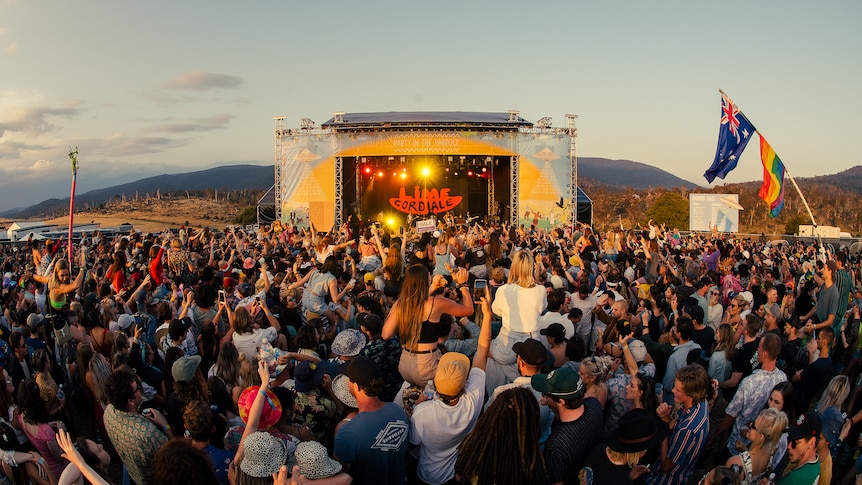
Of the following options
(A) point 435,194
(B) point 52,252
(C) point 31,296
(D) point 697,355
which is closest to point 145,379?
(C) point 31,296

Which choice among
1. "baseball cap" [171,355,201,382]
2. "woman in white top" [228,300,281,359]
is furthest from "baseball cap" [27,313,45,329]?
"baseball cap" [171,355,201,382]

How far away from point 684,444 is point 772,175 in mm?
6735

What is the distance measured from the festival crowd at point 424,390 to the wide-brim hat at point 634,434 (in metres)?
0.01

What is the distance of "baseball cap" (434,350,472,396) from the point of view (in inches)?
101

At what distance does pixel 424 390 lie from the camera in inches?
120

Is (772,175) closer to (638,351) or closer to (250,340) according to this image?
(638,351)

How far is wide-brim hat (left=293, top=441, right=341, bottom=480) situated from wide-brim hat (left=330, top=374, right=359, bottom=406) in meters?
0.60

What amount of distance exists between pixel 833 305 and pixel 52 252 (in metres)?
10.6

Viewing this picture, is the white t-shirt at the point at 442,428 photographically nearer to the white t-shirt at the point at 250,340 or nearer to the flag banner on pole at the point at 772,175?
the white t-shirt at the point at 250,340

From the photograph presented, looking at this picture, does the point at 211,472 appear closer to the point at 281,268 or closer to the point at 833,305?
the point at 281,268

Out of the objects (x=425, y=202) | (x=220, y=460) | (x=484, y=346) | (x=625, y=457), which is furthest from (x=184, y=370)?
(x=425, y=202)

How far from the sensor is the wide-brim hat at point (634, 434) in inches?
90.4

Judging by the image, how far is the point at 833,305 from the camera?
5.80 meters

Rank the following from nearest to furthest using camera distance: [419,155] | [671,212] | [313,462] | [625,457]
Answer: [313,462] → [625,457] → [419,155] → [671,212]
